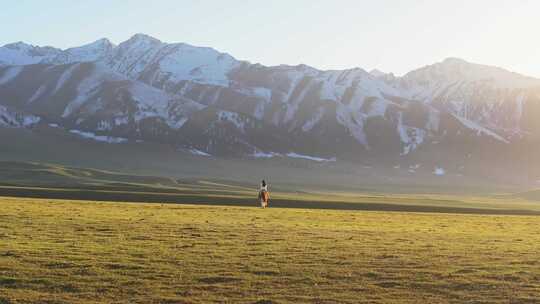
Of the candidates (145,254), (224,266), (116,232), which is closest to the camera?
(224,266)

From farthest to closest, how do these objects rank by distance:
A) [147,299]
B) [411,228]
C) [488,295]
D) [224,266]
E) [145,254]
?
[411,228]
[145,254]
[224,266]
[488,295]
[147,299]

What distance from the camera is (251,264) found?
908 inches

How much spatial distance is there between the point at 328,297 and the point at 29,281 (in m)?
9.20

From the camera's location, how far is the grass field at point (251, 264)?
18562 mm

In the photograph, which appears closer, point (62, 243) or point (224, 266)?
point (224, 266)

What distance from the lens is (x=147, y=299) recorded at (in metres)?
17.7

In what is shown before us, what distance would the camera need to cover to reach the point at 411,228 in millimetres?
40500

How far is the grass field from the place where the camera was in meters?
18.6

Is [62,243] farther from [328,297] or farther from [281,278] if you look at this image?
[328,297]

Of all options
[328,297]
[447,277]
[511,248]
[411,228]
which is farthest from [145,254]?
[411,228]

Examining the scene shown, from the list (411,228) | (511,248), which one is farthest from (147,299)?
(411,228)

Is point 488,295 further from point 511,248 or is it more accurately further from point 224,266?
point 511,248

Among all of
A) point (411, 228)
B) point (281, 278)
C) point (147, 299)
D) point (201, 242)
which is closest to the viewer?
point (147, 299)

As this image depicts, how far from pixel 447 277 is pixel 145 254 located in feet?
37.3
